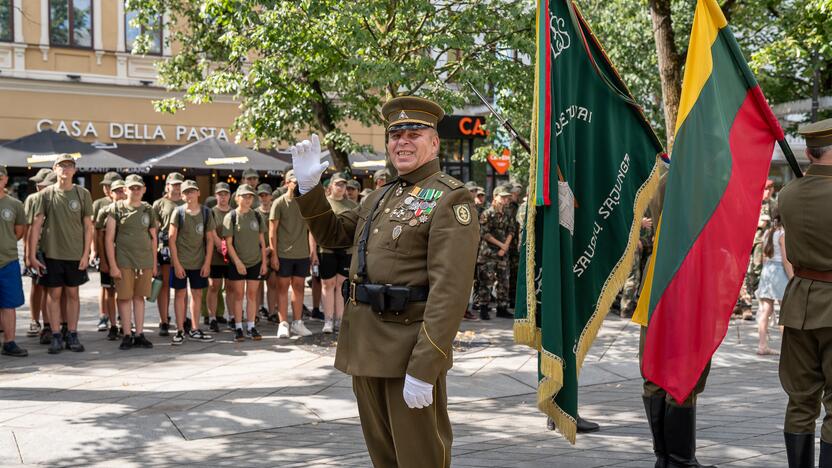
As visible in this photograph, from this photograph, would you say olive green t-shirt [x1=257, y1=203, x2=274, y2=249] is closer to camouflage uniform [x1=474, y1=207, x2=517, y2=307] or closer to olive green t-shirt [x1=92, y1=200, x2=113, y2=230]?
olive green t-shirt [x1=92, y1=200, x2=113, y2=230]

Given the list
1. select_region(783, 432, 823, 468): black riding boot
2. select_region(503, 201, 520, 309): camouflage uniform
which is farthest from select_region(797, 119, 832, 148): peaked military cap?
select_region(503, 201, 520, 309): camouflage uniform

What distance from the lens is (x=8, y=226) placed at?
8820 mm

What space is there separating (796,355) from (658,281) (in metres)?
0.92

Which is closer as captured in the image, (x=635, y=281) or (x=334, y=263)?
(x=334, y=263)

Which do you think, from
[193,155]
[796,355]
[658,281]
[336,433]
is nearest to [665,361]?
[658,281]

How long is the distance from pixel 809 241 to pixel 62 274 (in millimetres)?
7608

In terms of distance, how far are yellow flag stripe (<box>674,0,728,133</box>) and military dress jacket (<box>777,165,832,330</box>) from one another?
30.1 inches

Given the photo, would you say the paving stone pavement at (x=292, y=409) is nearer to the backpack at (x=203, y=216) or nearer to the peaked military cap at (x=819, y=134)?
the backpack at (x=203, y=216)

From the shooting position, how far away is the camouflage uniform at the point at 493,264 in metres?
12.4

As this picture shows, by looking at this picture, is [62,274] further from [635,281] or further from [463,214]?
[635,281]

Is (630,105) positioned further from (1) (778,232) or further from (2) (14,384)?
(2) (14,384)

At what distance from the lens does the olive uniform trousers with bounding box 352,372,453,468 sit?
388 centimetres

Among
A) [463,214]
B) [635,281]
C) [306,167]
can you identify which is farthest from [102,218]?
[635,281]

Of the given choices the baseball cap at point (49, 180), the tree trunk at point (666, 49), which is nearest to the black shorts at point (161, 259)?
the baseball cap at point (49, 180)
